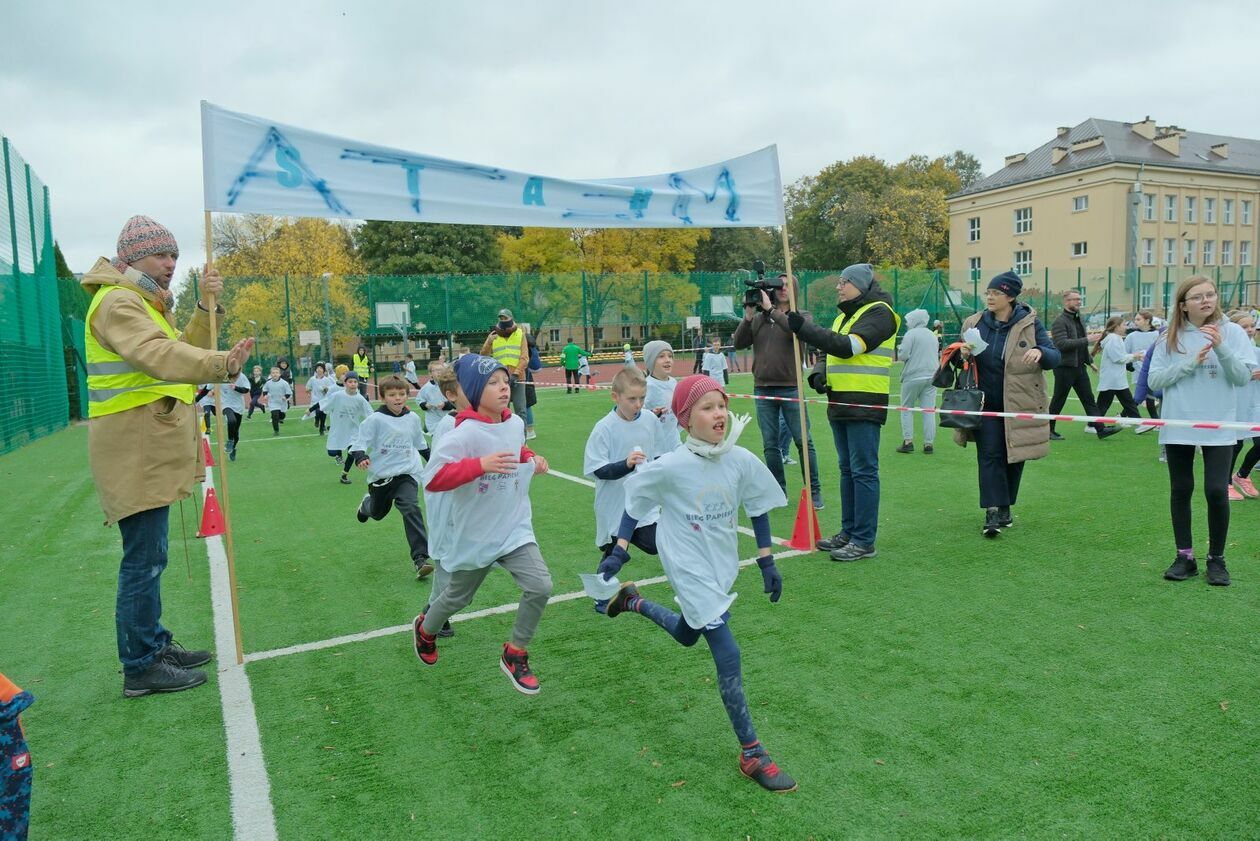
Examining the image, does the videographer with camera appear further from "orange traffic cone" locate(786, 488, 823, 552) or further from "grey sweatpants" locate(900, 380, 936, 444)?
"grey sweatpants" locate(900, 380, 936, 444)

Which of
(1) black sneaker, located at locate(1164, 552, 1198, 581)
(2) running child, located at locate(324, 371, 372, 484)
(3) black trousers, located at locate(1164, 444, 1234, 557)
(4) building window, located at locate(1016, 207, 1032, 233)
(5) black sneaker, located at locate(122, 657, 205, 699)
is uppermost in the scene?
(4) building window, located at locate(1016, 207, 1032, 233)

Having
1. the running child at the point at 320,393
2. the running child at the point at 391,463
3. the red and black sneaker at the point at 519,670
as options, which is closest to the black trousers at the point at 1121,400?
the running child at the point at 391,463

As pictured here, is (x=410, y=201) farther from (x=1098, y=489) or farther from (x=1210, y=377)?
(x=1098, y=489)

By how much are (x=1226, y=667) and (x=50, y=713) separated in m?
5.91

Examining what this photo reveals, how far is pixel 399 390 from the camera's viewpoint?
7.25 metres

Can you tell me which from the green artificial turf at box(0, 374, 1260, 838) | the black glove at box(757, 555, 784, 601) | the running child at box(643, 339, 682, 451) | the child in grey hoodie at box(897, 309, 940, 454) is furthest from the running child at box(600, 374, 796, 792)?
the child in grey hoodie at box(897, 309, 940, 454)

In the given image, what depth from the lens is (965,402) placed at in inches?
267

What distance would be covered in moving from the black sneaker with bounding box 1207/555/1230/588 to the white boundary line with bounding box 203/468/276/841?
5620 mm

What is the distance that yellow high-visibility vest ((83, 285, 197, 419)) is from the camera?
4.22 metres

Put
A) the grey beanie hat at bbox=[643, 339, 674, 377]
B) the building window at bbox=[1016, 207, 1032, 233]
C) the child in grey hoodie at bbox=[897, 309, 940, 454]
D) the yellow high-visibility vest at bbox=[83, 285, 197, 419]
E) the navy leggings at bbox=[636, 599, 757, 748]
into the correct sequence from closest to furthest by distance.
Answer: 1. the navy leggings at bbox=[636, 599, 757, 748]
2. the yellow high-visibility vest at bbox=[83, 285, 197, 419]
3. the grey beanie hat at bbox=[643, 339, 674, 377]
4. the child in grey hoodie at bbox=[897, 309, 940, 454]
5. the building window at bbox=[1016, 207, 1032, 233]

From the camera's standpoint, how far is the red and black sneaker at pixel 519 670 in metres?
4.20

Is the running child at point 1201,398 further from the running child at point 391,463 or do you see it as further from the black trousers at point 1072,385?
the black trousers at point 1072,385

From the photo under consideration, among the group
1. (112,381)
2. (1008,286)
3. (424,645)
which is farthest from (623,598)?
(1008,286)

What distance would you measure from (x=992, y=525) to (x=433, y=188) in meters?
5.06
